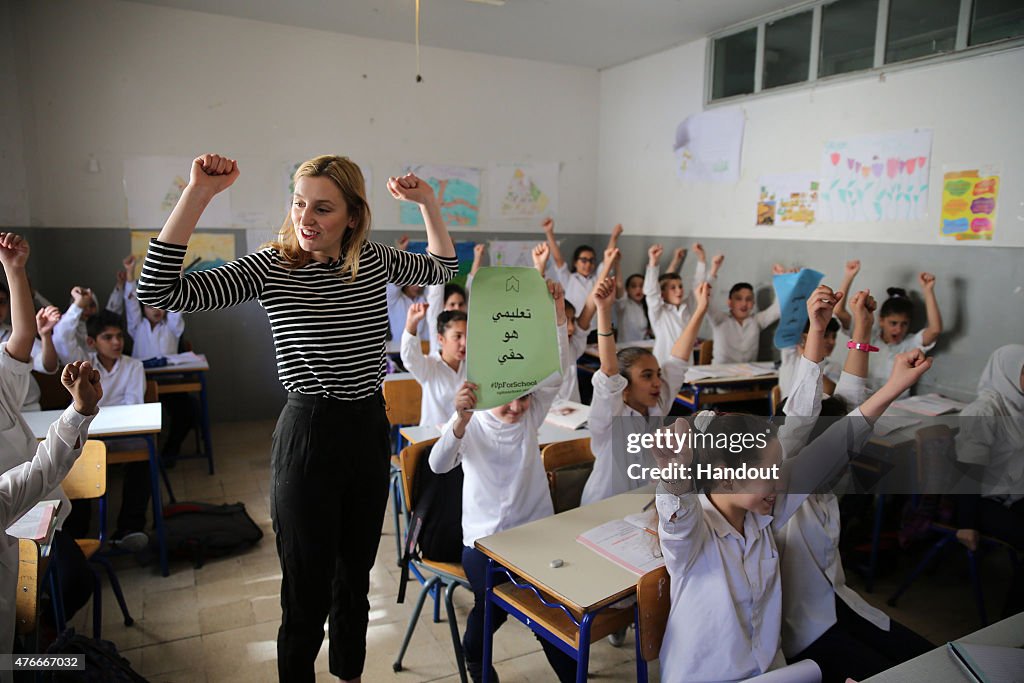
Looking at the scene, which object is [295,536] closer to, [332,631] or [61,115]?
[332,631]

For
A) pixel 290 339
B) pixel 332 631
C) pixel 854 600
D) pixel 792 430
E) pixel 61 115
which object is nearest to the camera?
pixel 290 339

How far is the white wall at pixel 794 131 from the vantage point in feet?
11.6

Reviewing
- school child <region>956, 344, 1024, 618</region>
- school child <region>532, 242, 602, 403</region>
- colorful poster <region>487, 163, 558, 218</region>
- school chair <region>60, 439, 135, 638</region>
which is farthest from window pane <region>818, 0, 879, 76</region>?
school chair <region>60, 439, 135, 638</region>

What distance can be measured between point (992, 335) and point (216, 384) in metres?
5.35

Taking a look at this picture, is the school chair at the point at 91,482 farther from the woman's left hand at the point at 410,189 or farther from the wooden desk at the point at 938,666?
the wooden desk at the point at 938,666

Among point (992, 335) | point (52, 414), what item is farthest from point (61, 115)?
point (992, 335)

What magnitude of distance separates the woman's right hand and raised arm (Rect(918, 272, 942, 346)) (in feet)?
12.7

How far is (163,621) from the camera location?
8.43 ft

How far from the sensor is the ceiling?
4.63 metres

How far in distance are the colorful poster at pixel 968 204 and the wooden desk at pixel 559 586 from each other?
3.08 m

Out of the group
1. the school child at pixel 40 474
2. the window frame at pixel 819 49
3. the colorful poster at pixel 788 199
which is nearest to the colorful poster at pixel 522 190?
the window frame at pixel 819 49

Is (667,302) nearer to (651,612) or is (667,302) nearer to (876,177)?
(876,177)

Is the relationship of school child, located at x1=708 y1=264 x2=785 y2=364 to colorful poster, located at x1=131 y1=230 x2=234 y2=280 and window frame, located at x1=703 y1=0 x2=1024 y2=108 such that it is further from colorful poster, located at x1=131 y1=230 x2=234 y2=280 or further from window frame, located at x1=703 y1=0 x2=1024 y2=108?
colorful poster, located at x1=131 y1=230 x2=234 y2=280

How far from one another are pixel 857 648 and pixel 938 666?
0.60m
